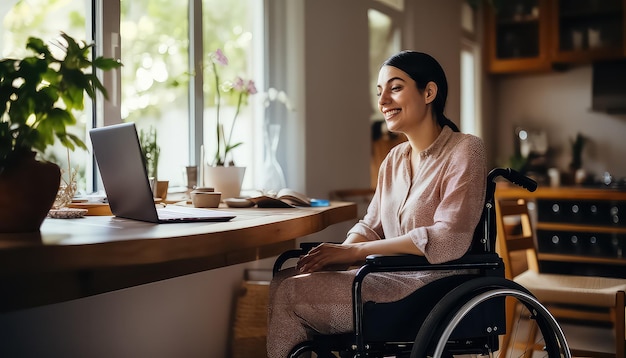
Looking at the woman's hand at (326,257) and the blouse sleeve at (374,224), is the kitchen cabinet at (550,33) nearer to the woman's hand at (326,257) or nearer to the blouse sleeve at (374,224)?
the blouse sleeve at (374,224)

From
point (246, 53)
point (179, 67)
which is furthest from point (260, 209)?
point (246, 53)

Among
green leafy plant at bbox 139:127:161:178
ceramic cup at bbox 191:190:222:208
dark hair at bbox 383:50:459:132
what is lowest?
ceramic cup at bbox 191:190:222:208

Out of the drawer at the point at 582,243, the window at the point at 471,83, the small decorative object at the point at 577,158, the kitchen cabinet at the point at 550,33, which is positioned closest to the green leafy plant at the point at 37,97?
the drawer at the point at 582,243

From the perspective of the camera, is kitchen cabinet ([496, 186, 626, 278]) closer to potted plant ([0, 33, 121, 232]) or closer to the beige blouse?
the beige blouse

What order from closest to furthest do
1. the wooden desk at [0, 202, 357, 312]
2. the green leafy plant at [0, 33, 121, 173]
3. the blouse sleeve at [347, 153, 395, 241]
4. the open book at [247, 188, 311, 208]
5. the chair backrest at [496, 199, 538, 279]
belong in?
1. the wooden desk at [0, 202, 357, 312]
2. the green leafy plant at [0, 33, 121, 173]
3. the blouse sleeve at [347, 153, 395, 241]
4. the open book at [247, 188, 311, 208]
5. the chair backrest at [496, 199, 538, 279]

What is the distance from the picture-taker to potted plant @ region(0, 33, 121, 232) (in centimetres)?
141

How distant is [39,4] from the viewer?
2.30 meters

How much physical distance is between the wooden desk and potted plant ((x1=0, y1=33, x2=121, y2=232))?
75 millimetres

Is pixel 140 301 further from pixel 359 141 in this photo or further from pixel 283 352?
pixel 359 141

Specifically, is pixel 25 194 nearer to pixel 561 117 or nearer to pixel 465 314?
pixel 465 314

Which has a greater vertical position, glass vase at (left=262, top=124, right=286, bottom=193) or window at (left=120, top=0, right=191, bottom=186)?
window at (left=120, top=0, right=191, bottom=186)

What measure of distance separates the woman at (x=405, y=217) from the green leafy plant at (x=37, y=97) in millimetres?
649

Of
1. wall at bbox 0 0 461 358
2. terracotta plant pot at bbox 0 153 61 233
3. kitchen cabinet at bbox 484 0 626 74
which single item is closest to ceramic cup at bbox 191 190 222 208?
wall at bbox 0 0 461 358

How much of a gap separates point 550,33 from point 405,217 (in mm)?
4074
